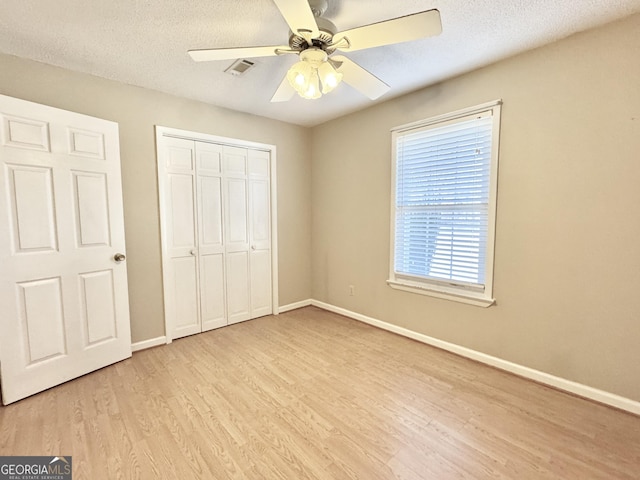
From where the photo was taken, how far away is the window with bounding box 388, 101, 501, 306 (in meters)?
2.36

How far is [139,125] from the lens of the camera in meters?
2.65

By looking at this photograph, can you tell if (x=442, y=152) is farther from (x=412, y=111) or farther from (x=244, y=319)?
(x=244, y=319)

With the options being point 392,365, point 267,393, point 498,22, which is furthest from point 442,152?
point 267,393

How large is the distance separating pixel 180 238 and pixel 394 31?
2.61m

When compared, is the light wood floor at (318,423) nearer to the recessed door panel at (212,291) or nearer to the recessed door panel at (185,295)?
the recessed door panel at (185,295)

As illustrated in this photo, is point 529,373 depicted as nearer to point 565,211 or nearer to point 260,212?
point 565,211

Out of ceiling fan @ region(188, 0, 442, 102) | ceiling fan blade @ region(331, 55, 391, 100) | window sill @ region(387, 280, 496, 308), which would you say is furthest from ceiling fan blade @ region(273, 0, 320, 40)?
window sill @ region(387, 280, 496, 308)

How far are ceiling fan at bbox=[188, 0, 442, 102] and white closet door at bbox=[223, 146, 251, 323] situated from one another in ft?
5.56

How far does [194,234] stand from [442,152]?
2616 millimetres

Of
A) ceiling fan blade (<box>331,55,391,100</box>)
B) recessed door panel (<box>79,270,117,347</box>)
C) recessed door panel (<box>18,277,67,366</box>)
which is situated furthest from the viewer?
recessed door panel (<box>79,270,117,347</box>)

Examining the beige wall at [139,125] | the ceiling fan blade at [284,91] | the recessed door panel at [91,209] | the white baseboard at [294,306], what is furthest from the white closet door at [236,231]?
the ceiling fan blade at [284,91]

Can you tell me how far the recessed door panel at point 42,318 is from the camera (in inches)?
78.4

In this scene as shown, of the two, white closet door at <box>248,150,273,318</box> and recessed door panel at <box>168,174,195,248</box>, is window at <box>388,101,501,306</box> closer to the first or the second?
white closet door at <box>248,150,273,318</box>

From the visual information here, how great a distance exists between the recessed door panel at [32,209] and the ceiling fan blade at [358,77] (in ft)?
7.18
